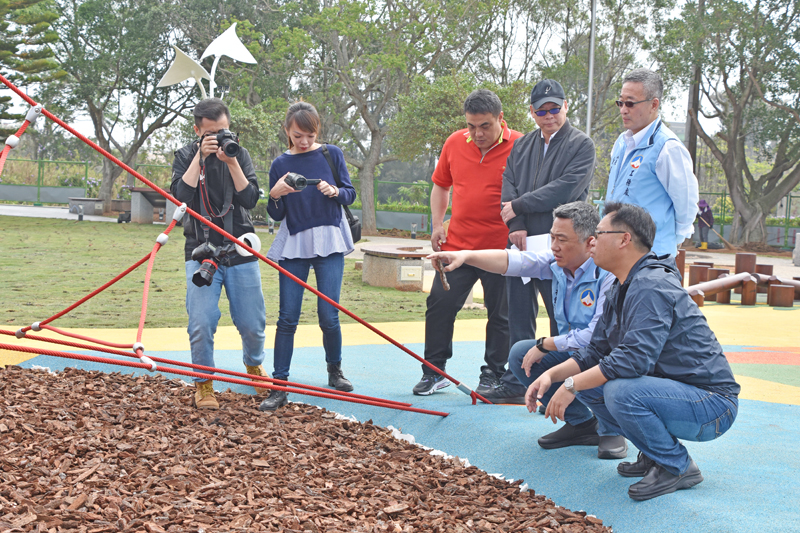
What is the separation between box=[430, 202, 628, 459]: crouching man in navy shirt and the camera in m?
2.99

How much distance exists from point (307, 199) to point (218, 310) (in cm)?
79

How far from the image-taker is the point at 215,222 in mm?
3729

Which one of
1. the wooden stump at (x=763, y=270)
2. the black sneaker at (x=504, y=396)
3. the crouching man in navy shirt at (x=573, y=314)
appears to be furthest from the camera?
the wooden stump at (x=763, y=270)

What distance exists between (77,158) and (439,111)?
103 feet

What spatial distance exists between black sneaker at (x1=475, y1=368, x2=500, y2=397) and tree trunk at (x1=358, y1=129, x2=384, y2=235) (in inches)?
725

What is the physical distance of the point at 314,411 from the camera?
151 inches

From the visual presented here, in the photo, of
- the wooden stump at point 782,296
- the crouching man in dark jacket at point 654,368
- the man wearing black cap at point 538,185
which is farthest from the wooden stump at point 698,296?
the crouching man in dark jacket at point 654,368

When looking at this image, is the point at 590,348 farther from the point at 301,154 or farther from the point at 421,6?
the point at 421,6

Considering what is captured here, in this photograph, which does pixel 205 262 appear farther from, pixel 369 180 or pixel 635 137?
pixel 369 180

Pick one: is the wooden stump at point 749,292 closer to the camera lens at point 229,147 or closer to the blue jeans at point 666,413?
the blue jeans at point 666,413

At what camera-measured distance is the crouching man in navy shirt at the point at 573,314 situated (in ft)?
9.80

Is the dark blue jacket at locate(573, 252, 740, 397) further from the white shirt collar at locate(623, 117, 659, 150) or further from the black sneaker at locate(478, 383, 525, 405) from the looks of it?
the black sneaker at locate(478, 383, 525, 405)

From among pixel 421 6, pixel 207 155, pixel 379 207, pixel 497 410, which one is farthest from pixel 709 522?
pixel 379 207

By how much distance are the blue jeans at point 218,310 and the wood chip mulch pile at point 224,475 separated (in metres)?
0.35
